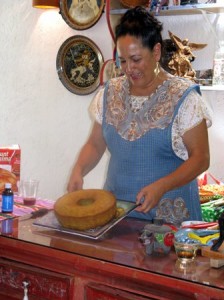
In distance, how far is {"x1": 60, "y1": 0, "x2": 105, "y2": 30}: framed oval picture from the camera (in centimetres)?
349

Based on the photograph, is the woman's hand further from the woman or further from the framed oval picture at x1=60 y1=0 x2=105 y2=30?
the framed oval picture at x1=60 y1=0 x2=105 y2=30

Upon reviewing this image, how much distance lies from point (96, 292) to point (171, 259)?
228 millimetres

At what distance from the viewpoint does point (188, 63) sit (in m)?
3.04

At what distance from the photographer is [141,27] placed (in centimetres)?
203

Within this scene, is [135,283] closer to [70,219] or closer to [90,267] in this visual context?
[90,267]

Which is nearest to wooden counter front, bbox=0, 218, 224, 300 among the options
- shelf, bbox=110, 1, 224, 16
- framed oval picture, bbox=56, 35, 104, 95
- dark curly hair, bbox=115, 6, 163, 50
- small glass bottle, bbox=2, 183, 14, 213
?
small glass bottle, bbox=2, 183, 14, 213

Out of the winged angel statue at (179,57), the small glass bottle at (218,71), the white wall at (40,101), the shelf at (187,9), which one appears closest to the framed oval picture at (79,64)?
the white wall at (40,101)

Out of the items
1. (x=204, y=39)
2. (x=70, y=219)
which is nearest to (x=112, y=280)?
(x=70, y=219)

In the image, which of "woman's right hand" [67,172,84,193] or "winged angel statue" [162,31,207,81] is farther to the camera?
"winged angel statue" [162,31,207,81]

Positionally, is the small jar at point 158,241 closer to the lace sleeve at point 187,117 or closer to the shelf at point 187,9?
Result: the lace sleeve at point 187,117

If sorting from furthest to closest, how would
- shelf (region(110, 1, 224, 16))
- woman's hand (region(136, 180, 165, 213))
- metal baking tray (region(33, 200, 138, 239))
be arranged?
shelf (region(110, 1, 224, 16)), woman's hand (region(136, 180, 165, 213)), metal baking tray (region(33, 200, 138, 239))

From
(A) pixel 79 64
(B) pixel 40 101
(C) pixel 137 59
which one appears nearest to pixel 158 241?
(C) pixel 137 59

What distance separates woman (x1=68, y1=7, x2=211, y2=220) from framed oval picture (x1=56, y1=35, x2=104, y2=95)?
1.49 meters

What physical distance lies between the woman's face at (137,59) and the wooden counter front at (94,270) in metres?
0.60
